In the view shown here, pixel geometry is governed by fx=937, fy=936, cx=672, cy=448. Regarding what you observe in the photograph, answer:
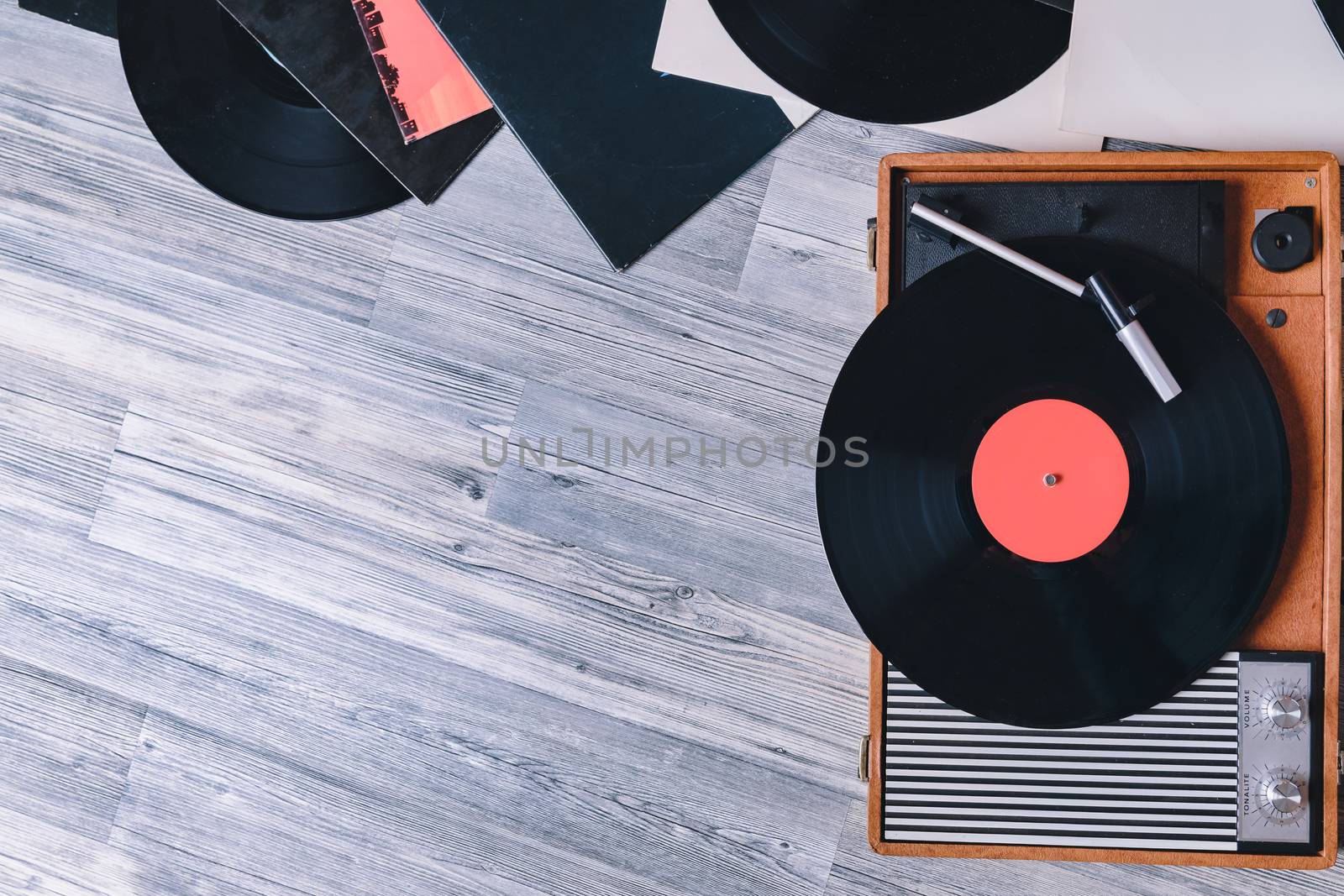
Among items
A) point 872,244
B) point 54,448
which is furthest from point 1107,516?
point 54,448

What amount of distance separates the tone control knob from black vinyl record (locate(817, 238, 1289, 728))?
130mm

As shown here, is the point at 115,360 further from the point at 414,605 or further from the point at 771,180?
the point at 771,180

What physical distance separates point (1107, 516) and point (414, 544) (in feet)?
2.58

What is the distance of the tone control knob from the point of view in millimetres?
841

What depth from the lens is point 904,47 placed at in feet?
3.39

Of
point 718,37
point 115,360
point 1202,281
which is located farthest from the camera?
point 115,360

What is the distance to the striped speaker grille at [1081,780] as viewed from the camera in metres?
0.86

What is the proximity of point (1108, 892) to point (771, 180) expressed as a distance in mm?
924

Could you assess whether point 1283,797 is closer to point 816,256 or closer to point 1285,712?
point 1285,712

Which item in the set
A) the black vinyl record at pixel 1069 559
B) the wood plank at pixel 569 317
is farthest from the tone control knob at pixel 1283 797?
the wood plank at pixel 569 317

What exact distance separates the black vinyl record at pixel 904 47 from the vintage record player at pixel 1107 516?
0.20 m

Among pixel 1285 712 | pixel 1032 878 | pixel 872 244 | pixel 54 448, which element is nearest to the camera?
pixel 1285 712

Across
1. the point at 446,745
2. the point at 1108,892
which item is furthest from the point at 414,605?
the point at 1108,892

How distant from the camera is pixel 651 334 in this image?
114 cm
